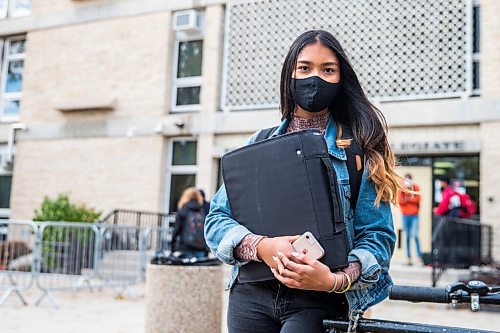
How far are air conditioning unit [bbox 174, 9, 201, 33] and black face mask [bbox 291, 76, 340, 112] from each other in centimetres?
1550

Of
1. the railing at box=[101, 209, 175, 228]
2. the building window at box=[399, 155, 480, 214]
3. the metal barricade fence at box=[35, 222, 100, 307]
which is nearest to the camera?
the metal barricade fence at box=[35, 222, 100, 307]

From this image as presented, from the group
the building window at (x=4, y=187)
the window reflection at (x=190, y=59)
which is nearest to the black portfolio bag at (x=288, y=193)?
the window reflection at (x=190, y=59)

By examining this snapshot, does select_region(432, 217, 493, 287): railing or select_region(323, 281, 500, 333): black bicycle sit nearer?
select_region(323, 281, 500, 333): black bicycle

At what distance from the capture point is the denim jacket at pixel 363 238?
1907 millimetres

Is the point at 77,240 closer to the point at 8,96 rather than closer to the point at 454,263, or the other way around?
the point at 454,263

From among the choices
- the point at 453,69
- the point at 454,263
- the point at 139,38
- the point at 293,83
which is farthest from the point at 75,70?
the point at 293,83

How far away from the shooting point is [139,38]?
60.0 ft

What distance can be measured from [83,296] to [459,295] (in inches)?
395

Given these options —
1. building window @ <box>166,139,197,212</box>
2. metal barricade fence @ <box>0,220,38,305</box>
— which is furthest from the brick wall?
metal barricade fence @ <box>0,220,38,305</box>

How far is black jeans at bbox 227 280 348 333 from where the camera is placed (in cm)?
193

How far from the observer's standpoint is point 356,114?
216 cm

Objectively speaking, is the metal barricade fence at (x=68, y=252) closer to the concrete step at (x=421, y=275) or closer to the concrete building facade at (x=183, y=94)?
the concrete step at (x=421, y=275)

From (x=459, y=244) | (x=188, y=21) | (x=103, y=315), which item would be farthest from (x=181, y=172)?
(x=103, y=315)

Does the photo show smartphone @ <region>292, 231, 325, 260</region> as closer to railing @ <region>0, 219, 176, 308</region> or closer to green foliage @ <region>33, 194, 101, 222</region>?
railing @ <region>0, 219, 176, 308</region>
